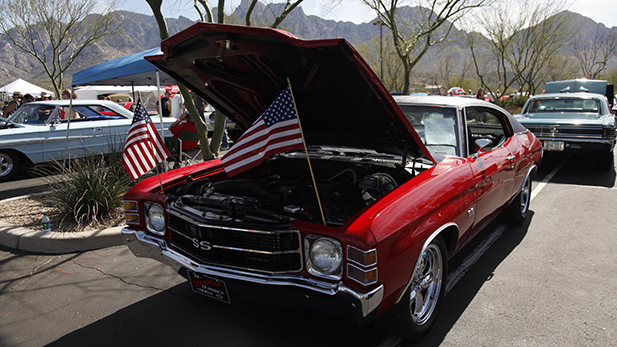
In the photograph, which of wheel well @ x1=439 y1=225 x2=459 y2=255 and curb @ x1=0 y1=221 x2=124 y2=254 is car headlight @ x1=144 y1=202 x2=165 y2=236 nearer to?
curb @ x1=0 y1=221 x2=124 y2=254

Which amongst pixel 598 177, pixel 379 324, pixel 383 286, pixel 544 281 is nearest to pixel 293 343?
pixel 379 324

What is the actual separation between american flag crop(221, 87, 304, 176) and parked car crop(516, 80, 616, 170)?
23.3 feet

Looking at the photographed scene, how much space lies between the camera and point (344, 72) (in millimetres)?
2516

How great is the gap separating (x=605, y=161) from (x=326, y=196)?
7475mm

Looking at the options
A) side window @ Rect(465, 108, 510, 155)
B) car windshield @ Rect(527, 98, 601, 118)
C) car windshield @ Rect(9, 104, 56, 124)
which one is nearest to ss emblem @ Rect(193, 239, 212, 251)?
side window @ Rect(465, 108, 510, 155)

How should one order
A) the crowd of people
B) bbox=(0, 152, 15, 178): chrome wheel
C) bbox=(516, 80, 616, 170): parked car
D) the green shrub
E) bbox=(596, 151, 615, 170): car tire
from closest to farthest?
1. the green shrub
2. bbox=(516, 80, 616, 170): parked car
3. bbox=(596, 151, 615, 170): car tire
4. bbox=(0, 152, 15, 178): chrome wheel
5. the crowd of people

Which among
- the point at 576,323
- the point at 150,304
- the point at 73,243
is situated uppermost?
the point at 73,243

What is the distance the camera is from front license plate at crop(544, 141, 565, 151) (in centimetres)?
753

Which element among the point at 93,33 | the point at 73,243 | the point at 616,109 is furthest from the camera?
the point at 93,33

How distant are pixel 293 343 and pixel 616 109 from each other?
1552cm

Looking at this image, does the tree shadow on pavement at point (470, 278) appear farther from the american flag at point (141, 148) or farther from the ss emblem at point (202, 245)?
the american flag at point (141, 148)

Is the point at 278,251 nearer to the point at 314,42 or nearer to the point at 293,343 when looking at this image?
the point at 293,343

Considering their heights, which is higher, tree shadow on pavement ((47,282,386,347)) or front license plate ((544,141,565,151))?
front license plate ((544,141,565,151))

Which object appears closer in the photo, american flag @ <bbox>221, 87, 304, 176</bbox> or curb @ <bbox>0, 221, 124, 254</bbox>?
american flag @ <bbox>221, 87, 304, 176</bbox>
